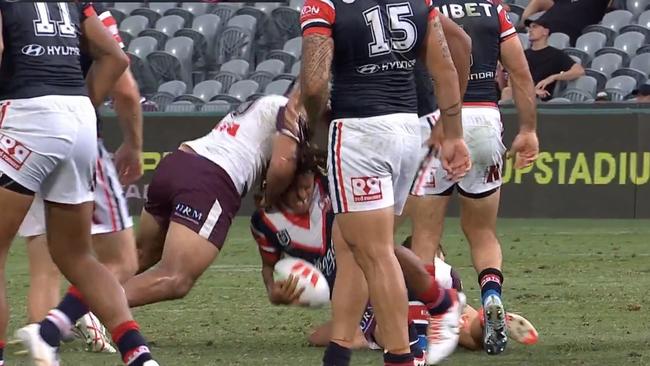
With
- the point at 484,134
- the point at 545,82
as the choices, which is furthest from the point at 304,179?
the point at 545,82

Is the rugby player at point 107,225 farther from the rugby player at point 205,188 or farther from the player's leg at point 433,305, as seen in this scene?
the player's leg at point 433,305

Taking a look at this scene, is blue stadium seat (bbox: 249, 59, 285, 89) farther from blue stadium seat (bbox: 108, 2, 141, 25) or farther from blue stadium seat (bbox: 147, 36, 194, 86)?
blue stadium seat (bbox: 108, 2, 141, 25)

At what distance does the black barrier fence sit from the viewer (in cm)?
1492

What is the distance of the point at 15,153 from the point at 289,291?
1969 millimetres

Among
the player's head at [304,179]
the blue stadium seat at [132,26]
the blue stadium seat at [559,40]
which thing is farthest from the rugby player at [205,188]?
the blue stadium seat at [132,26]

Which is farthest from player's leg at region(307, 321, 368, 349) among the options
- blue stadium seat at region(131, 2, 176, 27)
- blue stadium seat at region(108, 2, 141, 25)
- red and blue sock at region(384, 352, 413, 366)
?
blue stadium seat at region(131, 2, 176, 27)

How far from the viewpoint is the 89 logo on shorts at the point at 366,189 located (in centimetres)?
617

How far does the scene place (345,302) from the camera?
6.55 m

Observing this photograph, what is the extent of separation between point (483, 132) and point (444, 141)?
6.04ft

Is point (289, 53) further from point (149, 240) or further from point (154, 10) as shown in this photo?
point (149, 240)

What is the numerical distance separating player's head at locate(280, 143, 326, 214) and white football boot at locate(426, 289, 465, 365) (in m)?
0.99

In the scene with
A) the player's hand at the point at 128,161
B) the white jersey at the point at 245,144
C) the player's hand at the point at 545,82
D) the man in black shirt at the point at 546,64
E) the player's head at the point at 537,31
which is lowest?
the player's hand at the point at 545,82

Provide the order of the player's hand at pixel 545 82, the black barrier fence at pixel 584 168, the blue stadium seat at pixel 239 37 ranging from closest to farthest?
the black barrier fence at pixel 584 168, the player's hand at pixel 545 82, the blue stadium seat at pixel 239 37

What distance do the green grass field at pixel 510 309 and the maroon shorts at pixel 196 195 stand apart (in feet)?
2.16
